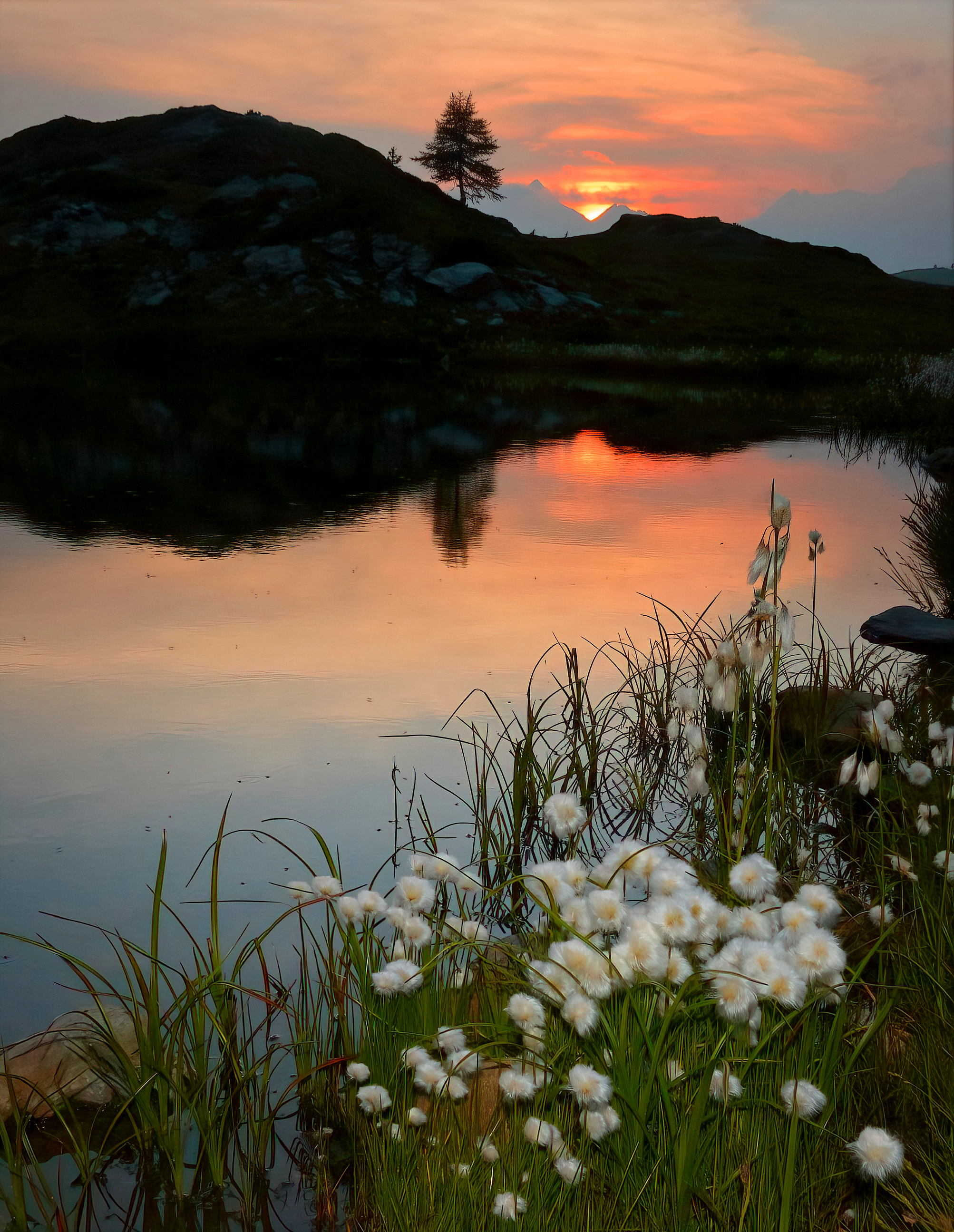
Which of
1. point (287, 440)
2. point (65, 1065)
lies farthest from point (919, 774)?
point (287, 440)

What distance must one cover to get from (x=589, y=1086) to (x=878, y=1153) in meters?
0.56

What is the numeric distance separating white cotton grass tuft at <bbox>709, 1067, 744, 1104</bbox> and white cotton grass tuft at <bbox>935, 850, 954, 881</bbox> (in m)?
1.00

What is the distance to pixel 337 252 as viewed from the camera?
58500 millimetres

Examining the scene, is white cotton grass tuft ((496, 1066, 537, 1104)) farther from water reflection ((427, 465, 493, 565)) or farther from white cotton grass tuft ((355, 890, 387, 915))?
water reflection ((427, 465, 493, 565))

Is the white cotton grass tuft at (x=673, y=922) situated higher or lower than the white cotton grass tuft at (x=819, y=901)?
higher

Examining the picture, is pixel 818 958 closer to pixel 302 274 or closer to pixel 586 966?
pixel 586 966

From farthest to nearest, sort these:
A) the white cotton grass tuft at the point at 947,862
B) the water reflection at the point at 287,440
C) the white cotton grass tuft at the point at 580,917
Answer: the water reflection at the point at 287,440 → the white cotton grass tuft at the point at 947,862 → the white cotton grass tuft at the point at 580,917

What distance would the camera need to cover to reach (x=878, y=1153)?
7.36 ft

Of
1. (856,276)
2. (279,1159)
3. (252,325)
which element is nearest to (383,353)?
(252,325)

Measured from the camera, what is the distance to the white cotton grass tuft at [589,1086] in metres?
2.32

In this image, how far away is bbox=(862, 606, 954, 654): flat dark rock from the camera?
755 cm

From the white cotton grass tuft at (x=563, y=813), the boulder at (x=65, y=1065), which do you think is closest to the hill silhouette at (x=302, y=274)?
the boulder at (x=65, y=1065)

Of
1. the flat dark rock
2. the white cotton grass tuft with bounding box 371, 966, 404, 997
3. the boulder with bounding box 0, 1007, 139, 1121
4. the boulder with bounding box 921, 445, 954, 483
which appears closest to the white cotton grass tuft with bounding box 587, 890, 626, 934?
the white cotton grass tuft with bounding box 371, 966, 404, 997

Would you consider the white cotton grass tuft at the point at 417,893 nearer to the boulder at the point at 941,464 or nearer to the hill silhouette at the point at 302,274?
the boulder at the point at 941,464
